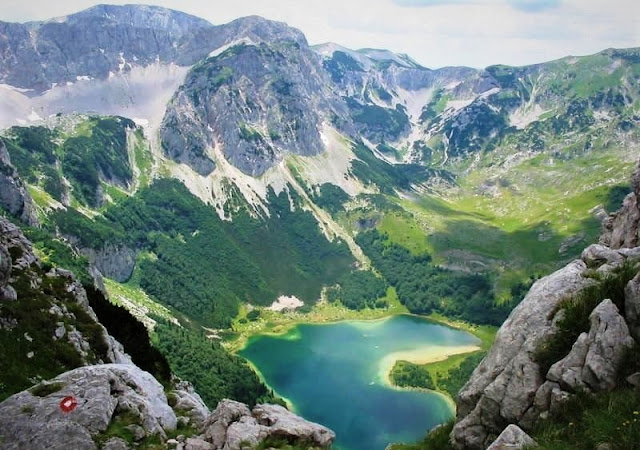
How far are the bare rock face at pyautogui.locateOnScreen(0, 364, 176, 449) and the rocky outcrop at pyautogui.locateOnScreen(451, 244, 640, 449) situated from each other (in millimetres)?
21110

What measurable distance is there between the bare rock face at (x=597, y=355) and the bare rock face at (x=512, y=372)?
1720 millimetres

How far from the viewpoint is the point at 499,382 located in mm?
26453

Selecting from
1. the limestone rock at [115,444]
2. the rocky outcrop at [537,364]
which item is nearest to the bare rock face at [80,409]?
the limestone rock at [115,444]

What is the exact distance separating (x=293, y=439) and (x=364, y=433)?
13517 cm

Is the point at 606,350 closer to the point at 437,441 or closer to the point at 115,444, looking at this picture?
the point at 437,441

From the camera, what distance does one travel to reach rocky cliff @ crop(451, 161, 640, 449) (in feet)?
76.6

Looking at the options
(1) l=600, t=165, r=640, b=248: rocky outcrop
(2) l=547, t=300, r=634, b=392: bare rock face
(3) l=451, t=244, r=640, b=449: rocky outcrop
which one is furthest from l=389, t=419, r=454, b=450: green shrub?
(1) l=600, t=165, r=640, b=248: rocky outcrop

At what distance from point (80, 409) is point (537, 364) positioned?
2677cm

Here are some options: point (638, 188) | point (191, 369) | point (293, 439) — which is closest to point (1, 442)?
point (293, 439)

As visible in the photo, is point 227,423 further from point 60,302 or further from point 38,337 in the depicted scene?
point 60,302

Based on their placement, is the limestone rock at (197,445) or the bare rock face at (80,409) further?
the limestone rock at (197,445)

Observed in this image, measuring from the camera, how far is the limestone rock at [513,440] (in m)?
21.9

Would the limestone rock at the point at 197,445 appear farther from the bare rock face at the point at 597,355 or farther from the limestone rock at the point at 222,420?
the bare rock face at the point at 597,355

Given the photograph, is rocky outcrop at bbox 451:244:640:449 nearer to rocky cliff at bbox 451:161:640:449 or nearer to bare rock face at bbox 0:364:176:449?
rocky cliff at bbox 451:161:640:449
